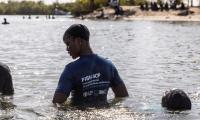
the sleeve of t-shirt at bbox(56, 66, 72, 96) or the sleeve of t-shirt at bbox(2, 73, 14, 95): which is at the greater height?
the sleeve of t-shirt at bbox(56, 66, 72, 96)

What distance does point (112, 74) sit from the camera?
11.4 metres

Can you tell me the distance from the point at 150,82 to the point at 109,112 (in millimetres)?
9714

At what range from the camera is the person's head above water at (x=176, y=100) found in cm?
1295

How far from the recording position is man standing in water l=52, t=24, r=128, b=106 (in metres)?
10.5

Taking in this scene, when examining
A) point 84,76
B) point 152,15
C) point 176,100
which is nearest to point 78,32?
point 84,76

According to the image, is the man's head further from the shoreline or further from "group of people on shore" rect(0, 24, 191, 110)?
the shoreline

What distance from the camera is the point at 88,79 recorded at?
11.1m

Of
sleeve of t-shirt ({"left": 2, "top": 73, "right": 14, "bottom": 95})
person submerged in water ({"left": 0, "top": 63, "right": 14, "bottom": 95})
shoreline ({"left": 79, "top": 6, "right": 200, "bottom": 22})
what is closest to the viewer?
person submerged in water ({"left": 0, "top": 63, "right": 14, "bottom": 95})

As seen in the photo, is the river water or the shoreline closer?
the river water

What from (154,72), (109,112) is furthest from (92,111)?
(154,72)

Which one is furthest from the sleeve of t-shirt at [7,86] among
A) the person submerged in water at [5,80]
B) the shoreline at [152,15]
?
the shoreline at [152,15]

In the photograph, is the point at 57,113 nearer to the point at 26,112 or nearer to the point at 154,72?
the point at 26,112

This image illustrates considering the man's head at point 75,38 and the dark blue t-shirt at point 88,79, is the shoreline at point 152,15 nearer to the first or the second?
the dark blue t-shirt at point 88,79

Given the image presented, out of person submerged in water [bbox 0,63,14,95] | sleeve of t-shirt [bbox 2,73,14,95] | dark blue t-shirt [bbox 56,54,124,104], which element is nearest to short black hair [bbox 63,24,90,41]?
dark blue t-shirt [bbox 56,54,124,104]
